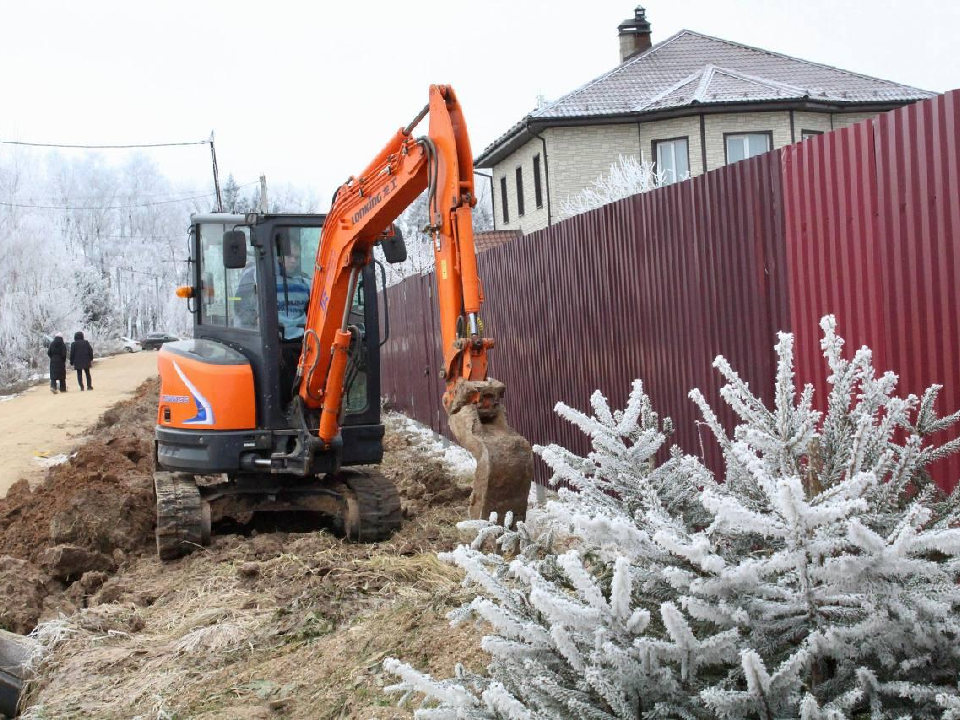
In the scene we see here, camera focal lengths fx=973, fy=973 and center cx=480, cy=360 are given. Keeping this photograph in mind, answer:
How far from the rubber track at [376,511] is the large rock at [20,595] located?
247cm

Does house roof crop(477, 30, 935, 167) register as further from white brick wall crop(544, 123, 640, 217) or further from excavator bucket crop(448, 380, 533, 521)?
excavator bucket crop(448, 380, 533, 521)

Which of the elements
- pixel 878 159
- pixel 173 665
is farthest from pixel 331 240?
pixel 878 159

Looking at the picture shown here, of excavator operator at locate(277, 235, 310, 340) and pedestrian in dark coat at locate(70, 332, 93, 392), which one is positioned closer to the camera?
excavator operator at locate(277, 235, 310, 340)

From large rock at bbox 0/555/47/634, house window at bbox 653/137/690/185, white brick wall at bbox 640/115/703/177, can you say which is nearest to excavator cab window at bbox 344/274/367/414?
large rock at bbox 0/555/47/634

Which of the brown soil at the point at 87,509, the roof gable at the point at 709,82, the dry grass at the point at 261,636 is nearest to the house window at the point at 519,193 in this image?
the roof gable at the point at 709,82

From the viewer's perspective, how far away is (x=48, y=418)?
22531 mm

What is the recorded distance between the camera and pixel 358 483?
8.61 metres

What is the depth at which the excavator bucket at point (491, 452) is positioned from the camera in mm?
4965

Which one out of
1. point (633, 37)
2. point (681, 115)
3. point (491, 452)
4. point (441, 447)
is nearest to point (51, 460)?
point (441, 447)

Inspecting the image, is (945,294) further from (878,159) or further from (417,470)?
(417,470)

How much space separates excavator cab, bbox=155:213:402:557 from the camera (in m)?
8.22

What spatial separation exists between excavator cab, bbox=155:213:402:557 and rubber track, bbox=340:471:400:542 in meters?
0.01

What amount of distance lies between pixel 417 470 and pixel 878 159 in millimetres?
7995

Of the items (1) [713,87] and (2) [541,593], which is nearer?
(2) [541,593]
